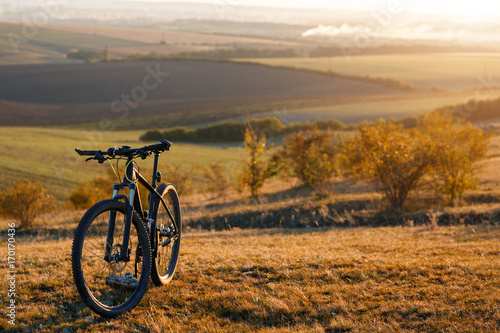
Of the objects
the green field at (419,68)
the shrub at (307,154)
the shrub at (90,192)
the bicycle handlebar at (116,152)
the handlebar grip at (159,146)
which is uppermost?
the green field at (419,68)

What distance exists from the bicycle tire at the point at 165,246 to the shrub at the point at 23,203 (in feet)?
45.1

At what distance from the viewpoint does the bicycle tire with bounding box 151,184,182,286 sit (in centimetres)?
653

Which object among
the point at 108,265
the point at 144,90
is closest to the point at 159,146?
the point at 108,265

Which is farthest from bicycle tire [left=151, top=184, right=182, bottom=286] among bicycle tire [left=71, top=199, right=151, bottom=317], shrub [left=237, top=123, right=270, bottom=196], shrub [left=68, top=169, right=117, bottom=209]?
shrub [left=68, top=169, right=117, bottom=209]

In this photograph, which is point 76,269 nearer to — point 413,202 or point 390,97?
point 413,202

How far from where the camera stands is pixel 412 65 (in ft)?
456

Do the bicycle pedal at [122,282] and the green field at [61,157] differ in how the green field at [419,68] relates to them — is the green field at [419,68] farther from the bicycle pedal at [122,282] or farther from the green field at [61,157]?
the bicycle pedal at [122,282]

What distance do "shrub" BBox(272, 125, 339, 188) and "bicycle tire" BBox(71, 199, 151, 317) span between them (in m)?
21.9

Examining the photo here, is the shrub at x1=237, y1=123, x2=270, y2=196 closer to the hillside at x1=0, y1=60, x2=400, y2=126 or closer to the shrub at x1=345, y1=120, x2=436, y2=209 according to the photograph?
the shrub at x1=345, y1=120, x2=436, y2=209

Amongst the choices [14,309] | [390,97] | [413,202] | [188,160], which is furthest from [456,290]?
[390,97]

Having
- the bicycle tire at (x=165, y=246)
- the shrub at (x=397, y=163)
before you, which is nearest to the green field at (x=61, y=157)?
Answer: the shrub at (x=397, y=163)

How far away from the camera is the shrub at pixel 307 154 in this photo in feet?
92.2

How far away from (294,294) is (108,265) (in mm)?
2388

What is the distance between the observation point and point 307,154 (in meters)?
29.9
